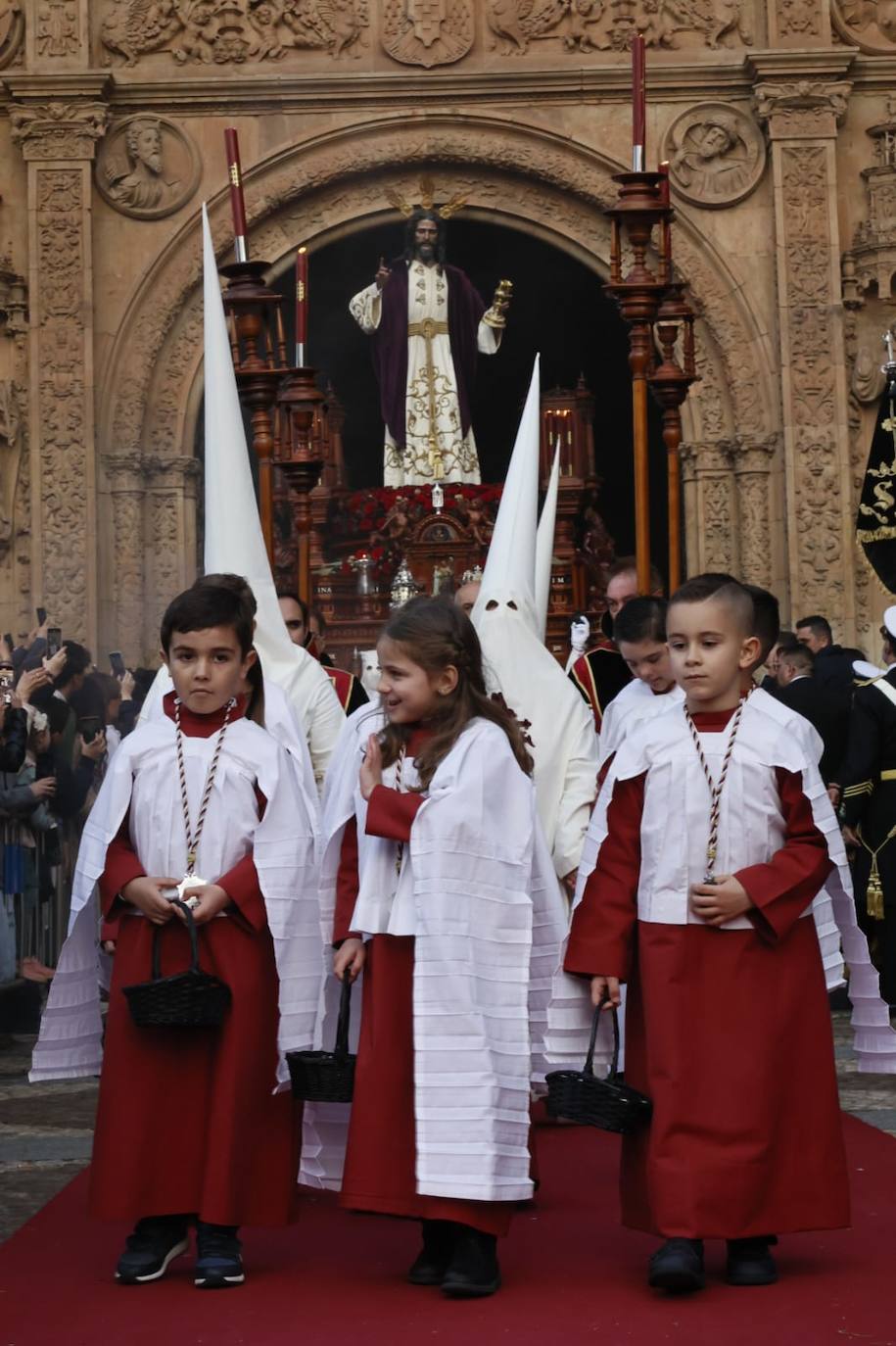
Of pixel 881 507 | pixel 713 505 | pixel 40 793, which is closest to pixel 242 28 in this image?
pixel 713 505

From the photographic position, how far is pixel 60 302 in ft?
58.8

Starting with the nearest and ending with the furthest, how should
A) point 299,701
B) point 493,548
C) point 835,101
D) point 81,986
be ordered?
1. point 81,986
2. point 299,701
3. point 493,548
4. point 835,101

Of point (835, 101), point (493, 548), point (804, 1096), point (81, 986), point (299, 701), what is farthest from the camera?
point (835, 101)

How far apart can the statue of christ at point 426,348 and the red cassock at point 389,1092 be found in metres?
13.7

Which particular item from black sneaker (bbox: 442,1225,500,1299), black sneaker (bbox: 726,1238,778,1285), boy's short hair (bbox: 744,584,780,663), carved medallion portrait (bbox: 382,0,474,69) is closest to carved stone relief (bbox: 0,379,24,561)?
carved medallion portrait (bbox: 382,0,474,69)

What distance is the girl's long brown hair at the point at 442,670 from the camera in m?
5.08

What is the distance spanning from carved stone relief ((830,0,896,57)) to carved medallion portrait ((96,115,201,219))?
5508mm

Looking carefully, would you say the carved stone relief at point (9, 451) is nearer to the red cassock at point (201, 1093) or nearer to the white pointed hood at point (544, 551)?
the white pointed hood at point (544, 551)

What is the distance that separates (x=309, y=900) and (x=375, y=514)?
43.6 feet

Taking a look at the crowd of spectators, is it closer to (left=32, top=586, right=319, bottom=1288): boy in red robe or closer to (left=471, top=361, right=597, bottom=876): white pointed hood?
(left=471, top=361, right=597, bottom=876): white pointed hood

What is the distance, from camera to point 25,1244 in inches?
212

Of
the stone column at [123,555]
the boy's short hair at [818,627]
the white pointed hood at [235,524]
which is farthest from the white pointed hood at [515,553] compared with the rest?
the stone column at [123,555]

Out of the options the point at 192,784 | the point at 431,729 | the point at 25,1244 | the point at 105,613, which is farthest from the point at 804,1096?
the point at 105,613

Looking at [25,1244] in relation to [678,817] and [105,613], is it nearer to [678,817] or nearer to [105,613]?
[678,817]
